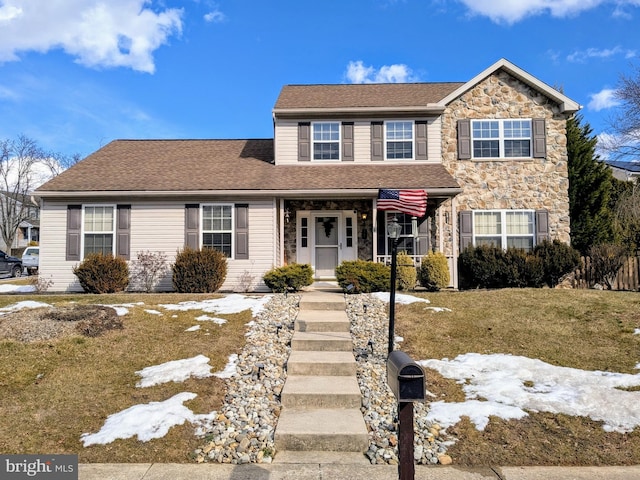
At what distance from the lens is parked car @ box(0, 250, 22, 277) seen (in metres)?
20.4

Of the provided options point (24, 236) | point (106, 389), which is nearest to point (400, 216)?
point (106, 389)

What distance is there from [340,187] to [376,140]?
2.60m

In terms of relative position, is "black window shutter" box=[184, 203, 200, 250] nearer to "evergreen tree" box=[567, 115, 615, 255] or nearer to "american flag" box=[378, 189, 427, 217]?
"american flag" box=[378, 189, 427, 217]

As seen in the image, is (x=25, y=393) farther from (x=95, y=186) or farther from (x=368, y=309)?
(x=95, y=186)

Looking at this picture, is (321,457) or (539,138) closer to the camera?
(321,457)

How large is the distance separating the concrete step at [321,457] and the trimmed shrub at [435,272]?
7324 mm

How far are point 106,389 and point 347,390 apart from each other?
9.86ft

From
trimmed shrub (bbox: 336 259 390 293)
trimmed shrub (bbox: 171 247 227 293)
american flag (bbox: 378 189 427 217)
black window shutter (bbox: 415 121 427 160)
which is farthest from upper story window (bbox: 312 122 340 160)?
american flag (bbox: 378 189 427 217)

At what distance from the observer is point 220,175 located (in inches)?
514

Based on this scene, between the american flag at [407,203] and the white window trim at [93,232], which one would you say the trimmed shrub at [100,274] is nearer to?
the white window trim at [93,232]

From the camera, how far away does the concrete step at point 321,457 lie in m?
4.05

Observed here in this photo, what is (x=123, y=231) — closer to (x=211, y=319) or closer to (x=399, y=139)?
(x=211, y=319)

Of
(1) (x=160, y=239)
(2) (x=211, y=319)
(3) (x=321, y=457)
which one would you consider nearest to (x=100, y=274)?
(1) (x=160, y=239)

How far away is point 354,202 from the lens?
13.6 m
